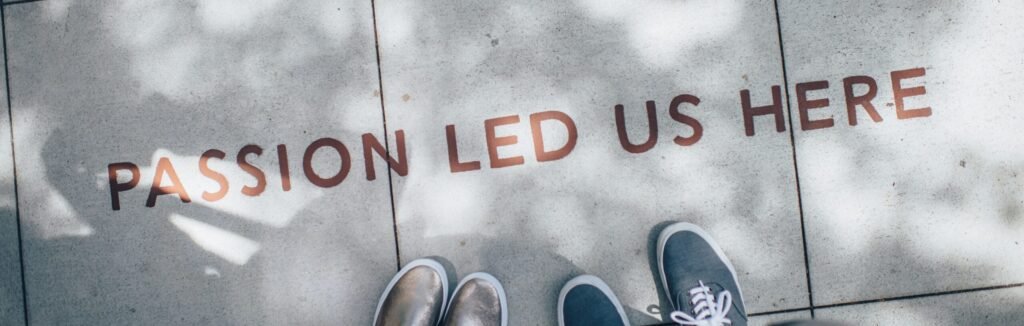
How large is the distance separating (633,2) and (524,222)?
94 cm

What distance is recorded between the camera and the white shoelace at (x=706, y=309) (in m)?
2.10

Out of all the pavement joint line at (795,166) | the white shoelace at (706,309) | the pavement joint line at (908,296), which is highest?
the pavement joint line at (795,166)

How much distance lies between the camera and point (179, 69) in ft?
7.35

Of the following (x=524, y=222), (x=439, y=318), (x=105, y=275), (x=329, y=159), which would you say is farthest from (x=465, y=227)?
(x=105, y=275)

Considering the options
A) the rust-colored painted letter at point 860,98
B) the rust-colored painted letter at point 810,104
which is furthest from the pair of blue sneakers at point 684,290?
the rust-colored painted letter at point 860,98

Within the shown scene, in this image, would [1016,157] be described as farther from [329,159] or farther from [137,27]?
[137,27]

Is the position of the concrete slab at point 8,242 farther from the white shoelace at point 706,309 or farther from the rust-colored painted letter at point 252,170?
the white shoelace at point 706,309

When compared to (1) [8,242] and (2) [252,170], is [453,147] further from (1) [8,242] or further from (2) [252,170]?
(1) [8,242]

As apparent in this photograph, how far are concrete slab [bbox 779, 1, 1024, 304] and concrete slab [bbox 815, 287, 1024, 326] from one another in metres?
0.04

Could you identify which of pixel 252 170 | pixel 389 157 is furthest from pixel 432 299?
pixel 252 170

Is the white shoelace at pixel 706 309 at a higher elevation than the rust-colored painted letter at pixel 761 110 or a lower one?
lower

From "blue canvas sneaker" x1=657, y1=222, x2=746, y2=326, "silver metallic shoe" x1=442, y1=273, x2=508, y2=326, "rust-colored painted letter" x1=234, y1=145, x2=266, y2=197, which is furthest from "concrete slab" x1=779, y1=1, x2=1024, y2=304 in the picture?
"rust-colored painted letter" x1=234, y1=145, x2=266, y2=197

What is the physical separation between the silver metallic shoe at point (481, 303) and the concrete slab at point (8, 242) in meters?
1.72

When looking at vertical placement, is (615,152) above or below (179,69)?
below
